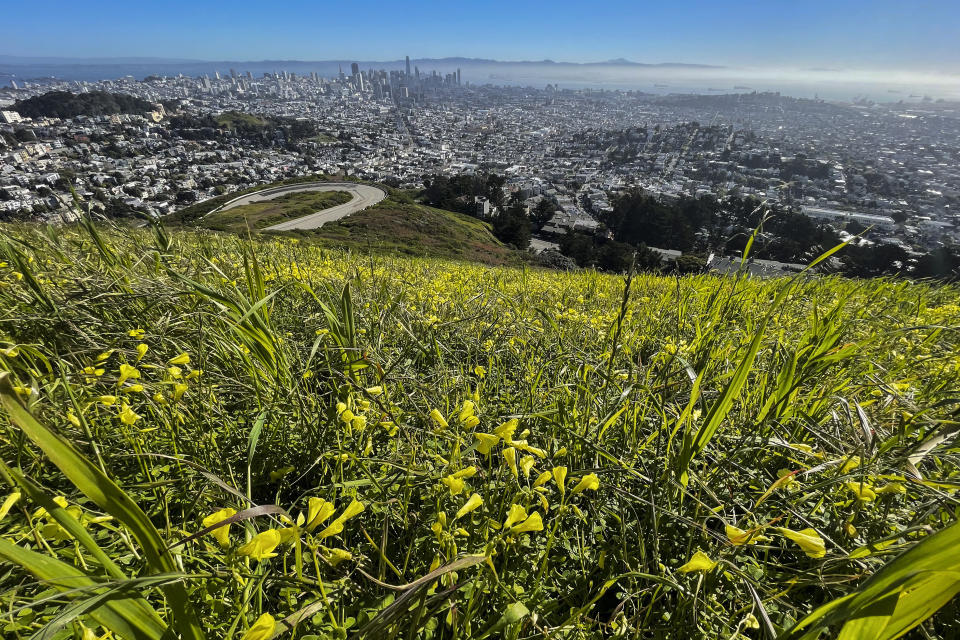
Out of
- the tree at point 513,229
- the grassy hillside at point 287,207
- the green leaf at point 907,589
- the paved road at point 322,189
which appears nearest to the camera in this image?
the green leaf at point 907,589

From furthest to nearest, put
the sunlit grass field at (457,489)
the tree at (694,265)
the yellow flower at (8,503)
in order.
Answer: the tree at (694,265) → the yellow flower at (8,503) → the sunlit grass field at (457,489)

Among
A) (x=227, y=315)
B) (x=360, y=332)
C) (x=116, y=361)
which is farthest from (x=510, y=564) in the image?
(x=116, y=361)

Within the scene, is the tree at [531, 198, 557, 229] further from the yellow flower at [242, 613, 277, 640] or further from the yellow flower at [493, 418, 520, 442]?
the yellow flower at [242, 613, 277, 640]

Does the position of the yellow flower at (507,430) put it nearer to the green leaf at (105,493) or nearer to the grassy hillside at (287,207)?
the green leaf at (105,493)

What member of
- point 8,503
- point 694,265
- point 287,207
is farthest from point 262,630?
point 287,207

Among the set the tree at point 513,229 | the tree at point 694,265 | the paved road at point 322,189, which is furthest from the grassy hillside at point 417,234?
the tree at point 694,265

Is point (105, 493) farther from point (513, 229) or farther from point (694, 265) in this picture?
point (513, 229)
